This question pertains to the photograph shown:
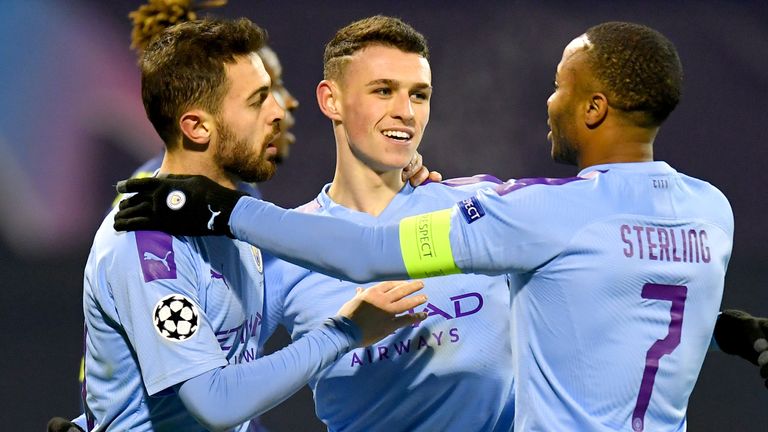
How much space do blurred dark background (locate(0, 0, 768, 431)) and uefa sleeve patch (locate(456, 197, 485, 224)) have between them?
2385 millimetres

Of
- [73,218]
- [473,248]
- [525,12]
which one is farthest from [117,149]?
[473,248]

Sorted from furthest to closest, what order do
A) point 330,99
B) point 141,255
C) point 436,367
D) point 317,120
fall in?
point 317,120, point 330,99, point 436,367, point 141,255

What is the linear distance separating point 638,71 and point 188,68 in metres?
0.90

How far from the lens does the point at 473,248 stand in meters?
2.01

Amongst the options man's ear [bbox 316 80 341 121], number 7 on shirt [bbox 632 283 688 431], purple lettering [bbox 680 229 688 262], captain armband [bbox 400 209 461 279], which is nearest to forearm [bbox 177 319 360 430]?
captain armband [bbox 400 209 461 279]

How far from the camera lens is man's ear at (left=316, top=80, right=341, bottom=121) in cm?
290

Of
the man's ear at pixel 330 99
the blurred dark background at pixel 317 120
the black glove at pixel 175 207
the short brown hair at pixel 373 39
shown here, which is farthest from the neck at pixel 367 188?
the blurred dark background at pixel 317 120

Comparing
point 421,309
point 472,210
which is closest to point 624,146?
point 472,210

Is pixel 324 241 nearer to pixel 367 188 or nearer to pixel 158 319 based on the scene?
pixel 158 319

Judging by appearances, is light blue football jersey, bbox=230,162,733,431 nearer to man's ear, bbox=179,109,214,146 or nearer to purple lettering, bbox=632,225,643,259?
purple lettering, bbox=632,225,643,259

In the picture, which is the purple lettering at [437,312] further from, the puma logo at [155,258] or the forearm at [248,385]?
the puma logo at [155,258]

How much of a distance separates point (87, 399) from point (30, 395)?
2.16m

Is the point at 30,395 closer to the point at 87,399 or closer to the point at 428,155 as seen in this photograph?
the point at 428,155

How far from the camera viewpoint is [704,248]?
207 cm
